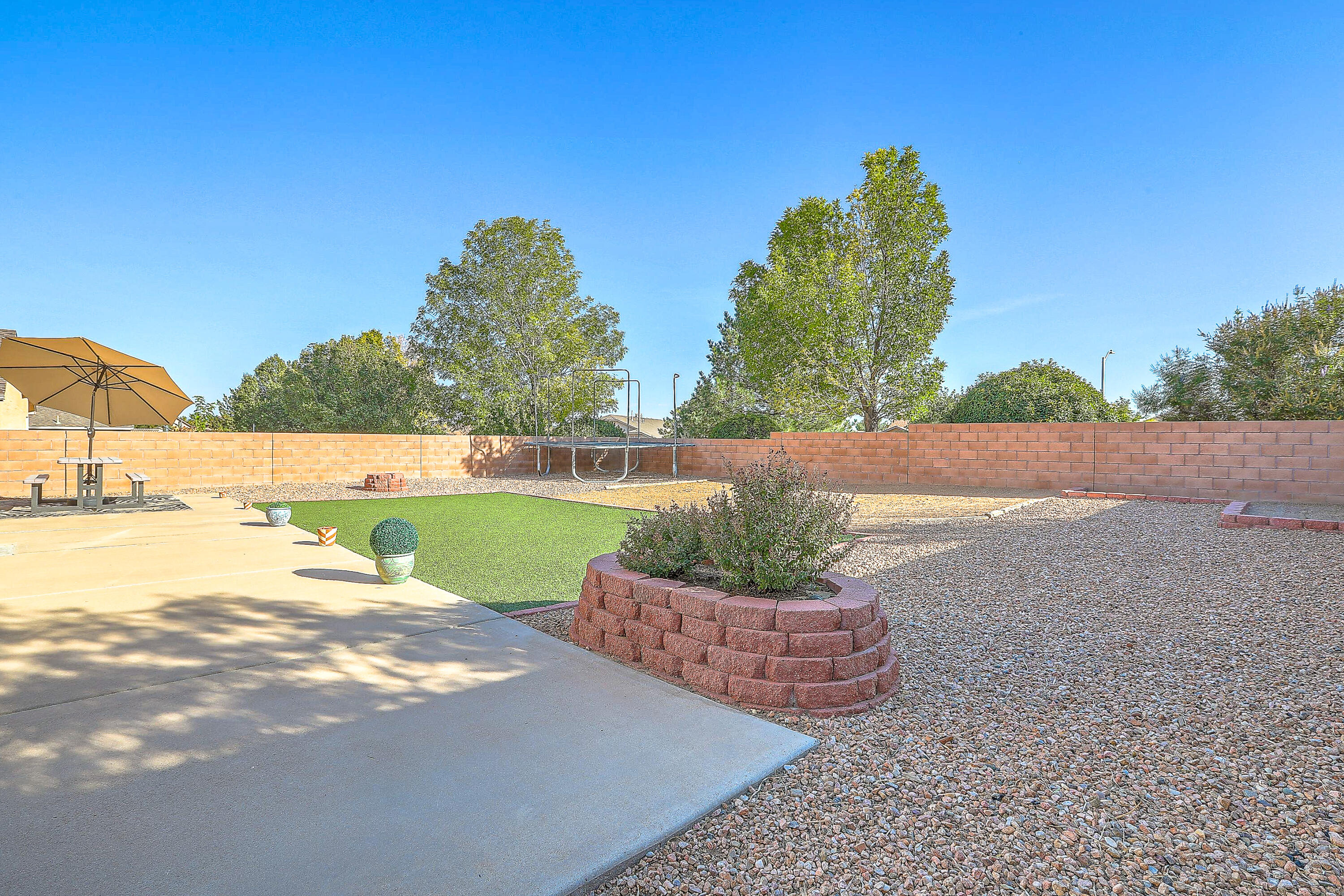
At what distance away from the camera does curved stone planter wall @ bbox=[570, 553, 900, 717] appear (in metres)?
2.46

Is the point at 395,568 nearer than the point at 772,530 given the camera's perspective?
No

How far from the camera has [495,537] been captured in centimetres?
699

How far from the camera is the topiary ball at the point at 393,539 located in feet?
14.9

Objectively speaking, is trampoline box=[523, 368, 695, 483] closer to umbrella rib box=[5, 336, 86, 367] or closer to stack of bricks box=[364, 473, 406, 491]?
stack of bricks box=[364, 473, 406, 491]

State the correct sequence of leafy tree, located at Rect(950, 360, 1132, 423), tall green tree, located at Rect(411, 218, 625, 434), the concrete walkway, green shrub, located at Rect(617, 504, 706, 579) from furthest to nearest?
tall green tree, located at Rect(411, 218, 625, 434) → leafy tree, located at Rect(950, 360, 1132, 423) → green shrub, located at Rect(617, 504, 706, 579) → the concrete walkway

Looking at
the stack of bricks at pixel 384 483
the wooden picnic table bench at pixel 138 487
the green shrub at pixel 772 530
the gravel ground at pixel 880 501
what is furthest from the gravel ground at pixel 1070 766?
the stack of bricks at pixel 384 483

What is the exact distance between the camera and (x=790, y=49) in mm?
10359

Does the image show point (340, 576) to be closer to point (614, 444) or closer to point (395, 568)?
point (395, 568)

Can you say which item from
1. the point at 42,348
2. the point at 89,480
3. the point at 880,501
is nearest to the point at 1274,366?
the point at 880,501

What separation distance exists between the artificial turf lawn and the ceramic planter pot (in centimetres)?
25

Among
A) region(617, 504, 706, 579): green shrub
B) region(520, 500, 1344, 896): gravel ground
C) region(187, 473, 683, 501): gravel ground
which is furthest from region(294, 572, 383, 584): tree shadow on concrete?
region(187, 473, 683, 501): gravel ground

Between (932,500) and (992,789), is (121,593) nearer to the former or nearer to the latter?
(992,789)

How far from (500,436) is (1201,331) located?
16.7 meters

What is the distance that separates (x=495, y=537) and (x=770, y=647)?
16.8ft
